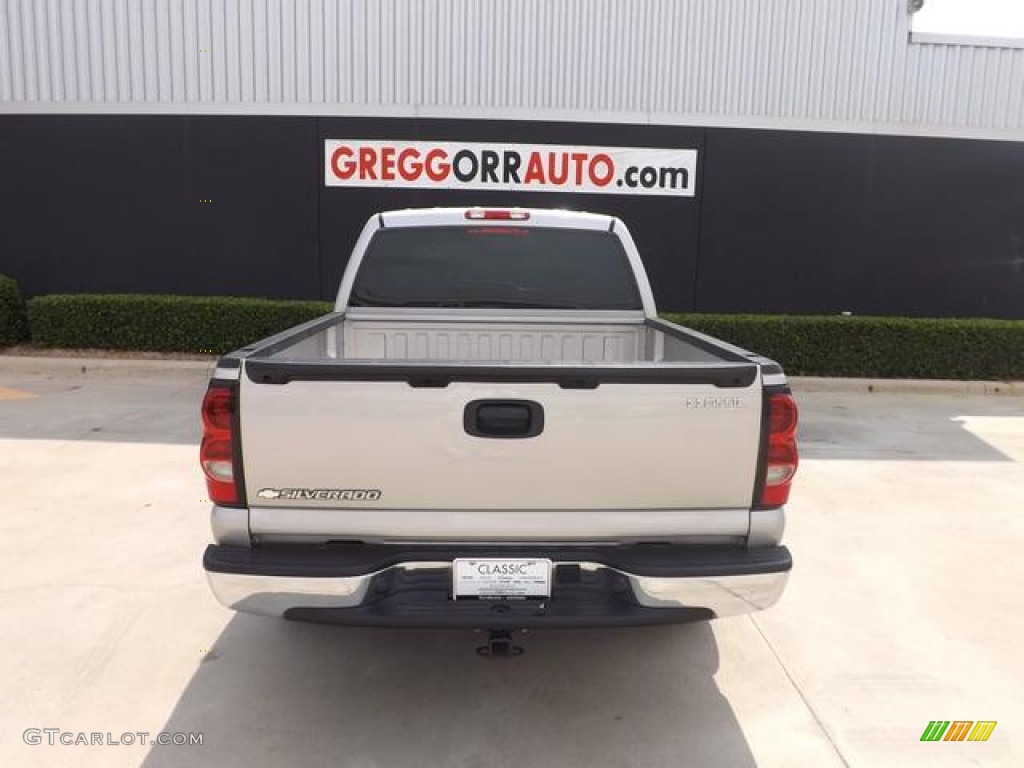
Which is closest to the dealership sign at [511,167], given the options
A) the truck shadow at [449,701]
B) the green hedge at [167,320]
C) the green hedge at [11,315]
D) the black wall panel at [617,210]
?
the black wall panel at [617,210]

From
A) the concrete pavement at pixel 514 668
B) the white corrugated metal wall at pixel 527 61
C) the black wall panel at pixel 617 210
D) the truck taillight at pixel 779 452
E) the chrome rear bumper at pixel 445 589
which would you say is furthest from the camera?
the black wall panel at pixel 617 210

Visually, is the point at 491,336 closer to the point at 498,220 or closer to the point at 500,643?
the point at 498,220

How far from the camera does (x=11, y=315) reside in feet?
37.1

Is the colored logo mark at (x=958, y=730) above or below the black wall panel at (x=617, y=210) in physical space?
below

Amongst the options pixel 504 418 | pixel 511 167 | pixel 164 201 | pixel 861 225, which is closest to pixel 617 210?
pixel 511 167

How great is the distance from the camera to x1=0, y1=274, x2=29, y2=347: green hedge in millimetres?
11133

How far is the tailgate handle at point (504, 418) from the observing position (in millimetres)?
2609

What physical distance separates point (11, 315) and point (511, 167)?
7.84m

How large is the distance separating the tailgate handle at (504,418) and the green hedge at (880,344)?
8.31 m

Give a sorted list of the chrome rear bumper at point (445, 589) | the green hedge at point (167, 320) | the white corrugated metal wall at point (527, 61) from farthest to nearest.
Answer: the white corrugated metal wall at point (527, 61)
the green hedge at point (167, 320)
the chrome rear bumper at point (445, 589)

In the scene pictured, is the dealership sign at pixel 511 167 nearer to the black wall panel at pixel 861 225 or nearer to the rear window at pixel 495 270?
the black wall panel at pixel 861 225

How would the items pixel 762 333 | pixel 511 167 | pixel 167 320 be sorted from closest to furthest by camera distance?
pixel 762 333, pixel 167 320, pixel 511 167

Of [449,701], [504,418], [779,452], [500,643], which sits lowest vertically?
[449,701]

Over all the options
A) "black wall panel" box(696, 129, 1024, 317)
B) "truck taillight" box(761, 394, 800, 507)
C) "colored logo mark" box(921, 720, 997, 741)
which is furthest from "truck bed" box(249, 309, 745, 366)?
"black wall panel" box(696, 129, 1024, 317)
